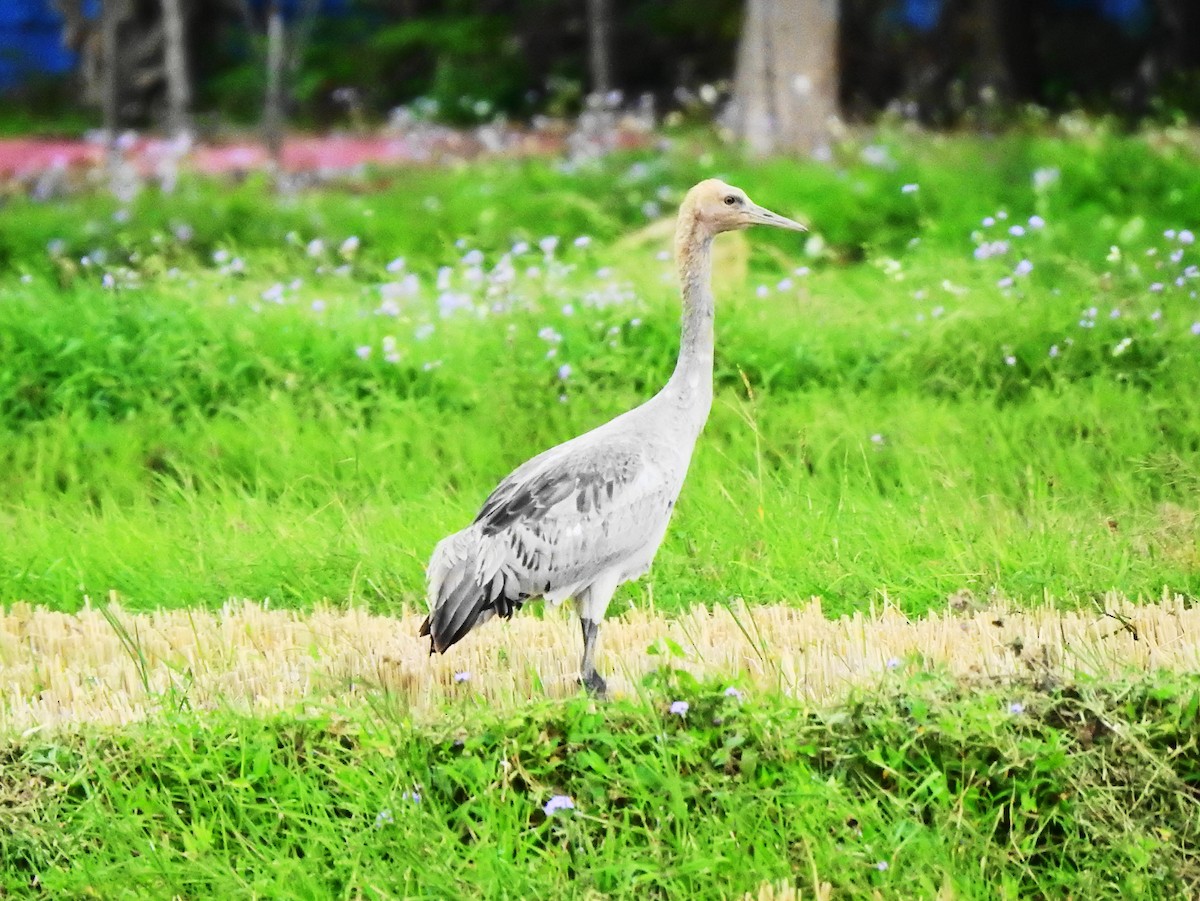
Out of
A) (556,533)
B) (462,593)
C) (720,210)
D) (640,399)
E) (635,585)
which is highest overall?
(720,210)

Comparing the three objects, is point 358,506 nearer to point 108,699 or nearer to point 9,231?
point 108,699

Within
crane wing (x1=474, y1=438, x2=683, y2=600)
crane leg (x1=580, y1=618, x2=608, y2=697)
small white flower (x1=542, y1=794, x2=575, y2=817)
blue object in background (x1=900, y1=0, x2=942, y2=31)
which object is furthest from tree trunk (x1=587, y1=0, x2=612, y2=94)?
small white flower (x1=542, y1=794, x2=575, y2=817)

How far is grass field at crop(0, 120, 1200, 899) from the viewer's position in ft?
14.6

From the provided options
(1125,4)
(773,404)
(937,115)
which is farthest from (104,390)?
(1125,4)

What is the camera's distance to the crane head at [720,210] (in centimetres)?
558

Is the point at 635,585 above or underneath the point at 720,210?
underneath

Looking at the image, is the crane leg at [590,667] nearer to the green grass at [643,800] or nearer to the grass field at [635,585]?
the grass field at [635,585]

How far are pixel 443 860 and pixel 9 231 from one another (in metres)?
10.4

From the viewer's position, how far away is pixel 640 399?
8469 mm

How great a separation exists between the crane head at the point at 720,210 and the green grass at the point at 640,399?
1.28 meters

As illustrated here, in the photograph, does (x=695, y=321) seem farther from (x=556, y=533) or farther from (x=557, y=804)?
(x=557, y=804)

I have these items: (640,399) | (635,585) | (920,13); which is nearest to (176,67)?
(920,13)

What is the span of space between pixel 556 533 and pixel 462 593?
0.33 metres

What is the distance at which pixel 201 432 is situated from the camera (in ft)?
27.7
